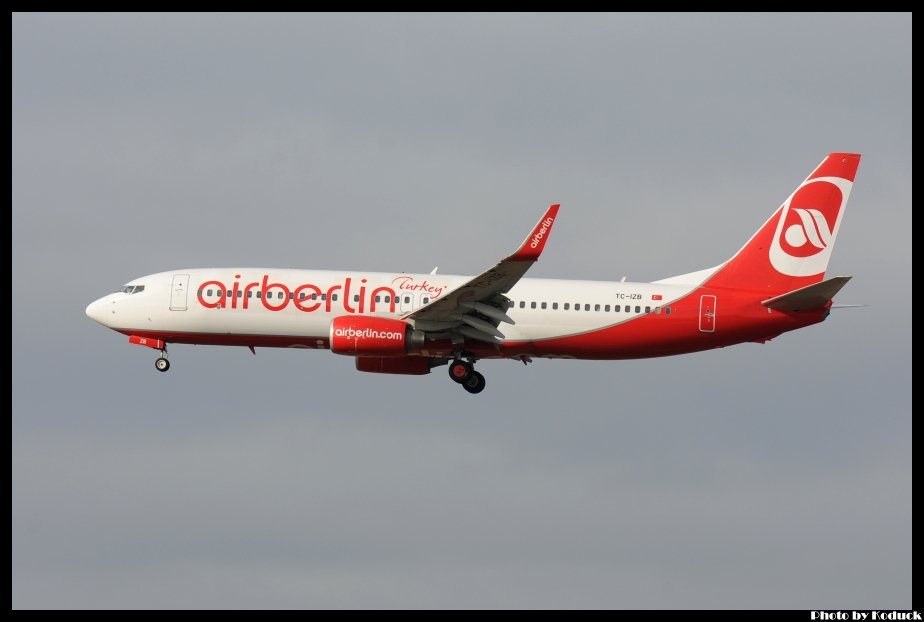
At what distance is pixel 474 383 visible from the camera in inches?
2287

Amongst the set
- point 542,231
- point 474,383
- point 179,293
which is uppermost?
point 179,293

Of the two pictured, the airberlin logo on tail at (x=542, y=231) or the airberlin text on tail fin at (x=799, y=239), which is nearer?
the airberlin logo on tail at (x=542, y=231)

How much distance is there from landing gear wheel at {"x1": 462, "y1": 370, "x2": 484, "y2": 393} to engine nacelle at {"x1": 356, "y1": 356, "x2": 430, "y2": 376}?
2.23 m

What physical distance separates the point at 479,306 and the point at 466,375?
3.79 meters

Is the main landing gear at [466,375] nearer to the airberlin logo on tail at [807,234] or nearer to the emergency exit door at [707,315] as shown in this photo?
the emergency exit door at [707,315]

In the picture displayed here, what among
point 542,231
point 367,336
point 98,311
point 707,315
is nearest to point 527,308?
point 542,231

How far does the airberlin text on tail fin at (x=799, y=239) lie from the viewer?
188 ft

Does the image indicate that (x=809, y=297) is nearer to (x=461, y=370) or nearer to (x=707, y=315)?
(x=707, y=315)

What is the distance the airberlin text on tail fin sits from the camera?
57.4m

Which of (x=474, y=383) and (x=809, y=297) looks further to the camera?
(x=474, y=383)

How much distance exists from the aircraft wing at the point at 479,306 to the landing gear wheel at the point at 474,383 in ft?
6.71

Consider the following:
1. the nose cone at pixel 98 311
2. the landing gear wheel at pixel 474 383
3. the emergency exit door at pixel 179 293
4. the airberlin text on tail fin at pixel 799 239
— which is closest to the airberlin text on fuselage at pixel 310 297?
the emergency exit door at pixel 179 293

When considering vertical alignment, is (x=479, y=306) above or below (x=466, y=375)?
above

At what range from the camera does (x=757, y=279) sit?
5731 cm
